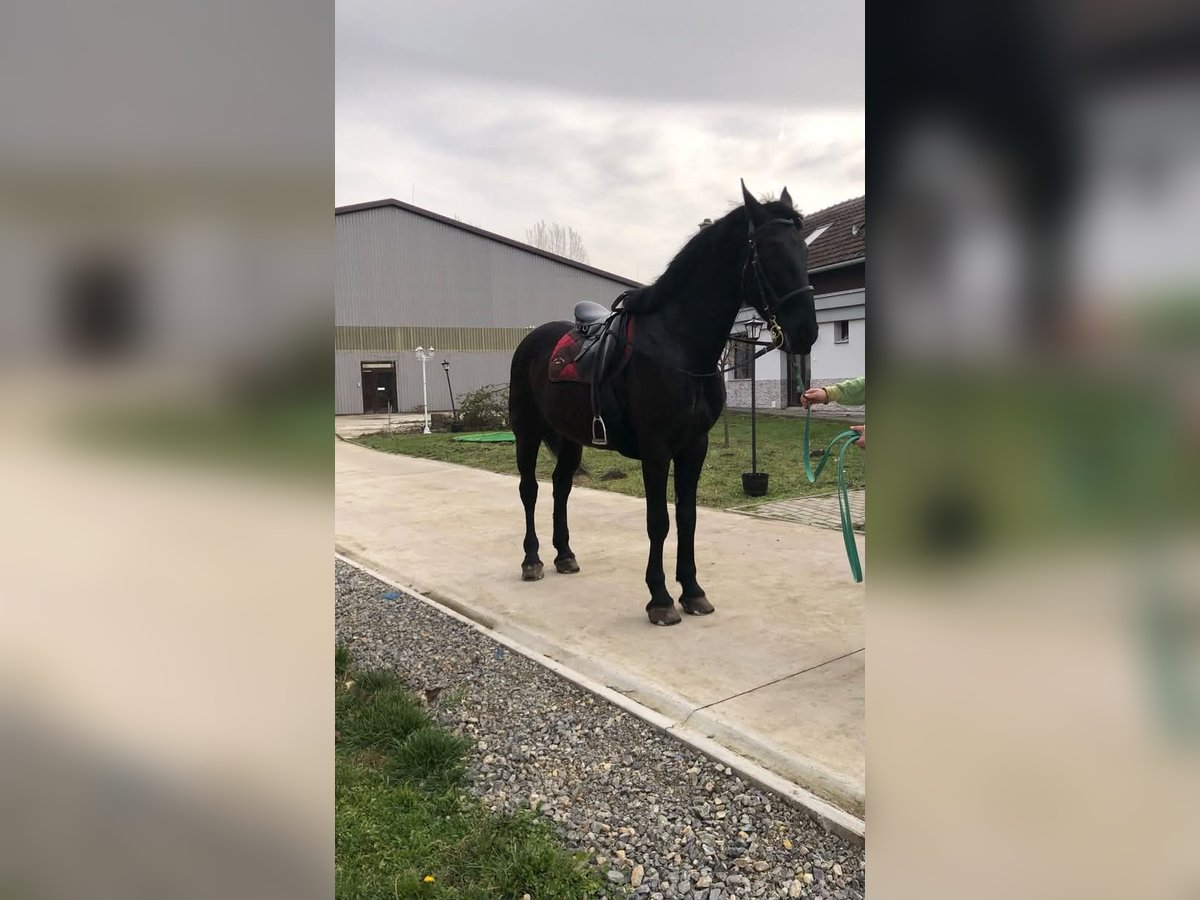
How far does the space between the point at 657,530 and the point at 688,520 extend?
203 millimetres

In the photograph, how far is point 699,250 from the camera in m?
3.86

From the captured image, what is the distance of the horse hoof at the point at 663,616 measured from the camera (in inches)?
161

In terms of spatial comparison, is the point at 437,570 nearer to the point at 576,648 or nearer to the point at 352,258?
the point at 576,648

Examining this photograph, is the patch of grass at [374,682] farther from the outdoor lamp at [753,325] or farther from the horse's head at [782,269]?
the outdoor lamp at [753,325]

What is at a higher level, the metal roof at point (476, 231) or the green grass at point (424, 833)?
the metal roof at point (476, 231)

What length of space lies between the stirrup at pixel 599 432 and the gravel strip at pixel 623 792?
129 cm

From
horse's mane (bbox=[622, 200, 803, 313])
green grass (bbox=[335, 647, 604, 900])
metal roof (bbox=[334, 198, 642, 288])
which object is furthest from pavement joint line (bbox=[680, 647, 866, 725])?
metal roof (bbox=[334, 198, 642, 288])

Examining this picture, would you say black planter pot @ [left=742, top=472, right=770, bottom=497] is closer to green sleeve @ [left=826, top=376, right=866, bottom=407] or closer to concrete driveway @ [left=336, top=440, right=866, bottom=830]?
concrete driveway @ [left=336, top=440, right=866, bottom=830]

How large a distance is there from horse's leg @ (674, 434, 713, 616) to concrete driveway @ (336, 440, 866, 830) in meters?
0.14

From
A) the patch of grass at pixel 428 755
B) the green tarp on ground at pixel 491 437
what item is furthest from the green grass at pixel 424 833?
the green tarp on ground at pixel 491 437
